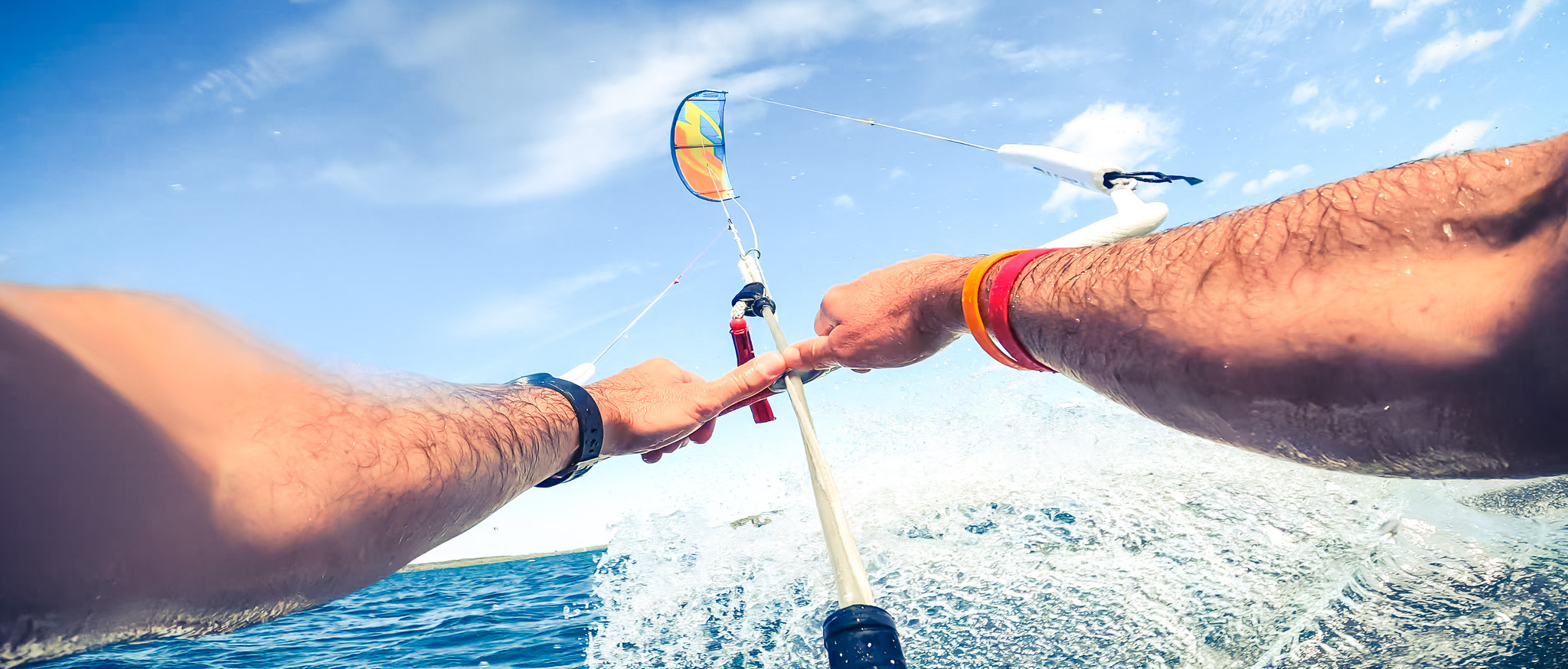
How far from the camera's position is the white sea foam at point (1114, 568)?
305 centimetres

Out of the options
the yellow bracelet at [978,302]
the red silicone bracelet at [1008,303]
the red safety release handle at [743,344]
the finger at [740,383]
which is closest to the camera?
the red silicone bracelet at [1008,303]

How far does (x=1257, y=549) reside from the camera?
401 centimetres

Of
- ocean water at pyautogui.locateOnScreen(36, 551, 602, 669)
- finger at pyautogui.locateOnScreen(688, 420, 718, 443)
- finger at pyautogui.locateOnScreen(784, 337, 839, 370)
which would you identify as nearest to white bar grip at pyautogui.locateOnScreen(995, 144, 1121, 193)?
→ finger at pyautogui.locateOnScreen(784, 337, 839, 370)

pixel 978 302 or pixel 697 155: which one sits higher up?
pixel 697 155

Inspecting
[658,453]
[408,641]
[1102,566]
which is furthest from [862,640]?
[408,641]

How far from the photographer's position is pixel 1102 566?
13.5 ft

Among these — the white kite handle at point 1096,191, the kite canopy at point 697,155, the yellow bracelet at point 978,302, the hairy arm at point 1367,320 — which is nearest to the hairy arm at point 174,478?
the yellow bracelet at point 978,302

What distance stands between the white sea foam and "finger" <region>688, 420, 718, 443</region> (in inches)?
56.9

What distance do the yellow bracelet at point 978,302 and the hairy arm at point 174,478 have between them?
1.55m

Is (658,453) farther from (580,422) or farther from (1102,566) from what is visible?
(1102,566)

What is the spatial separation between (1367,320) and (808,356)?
2126mm

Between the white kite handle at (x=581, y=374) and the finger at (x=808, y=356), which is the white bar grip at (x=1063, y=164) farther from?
the white kite handle at (x=581, y=374)

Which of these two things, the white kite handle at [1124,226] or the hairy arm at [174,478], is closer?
the hairy arm at [174,478]

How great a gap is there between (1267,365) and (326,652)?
37.8 ft
